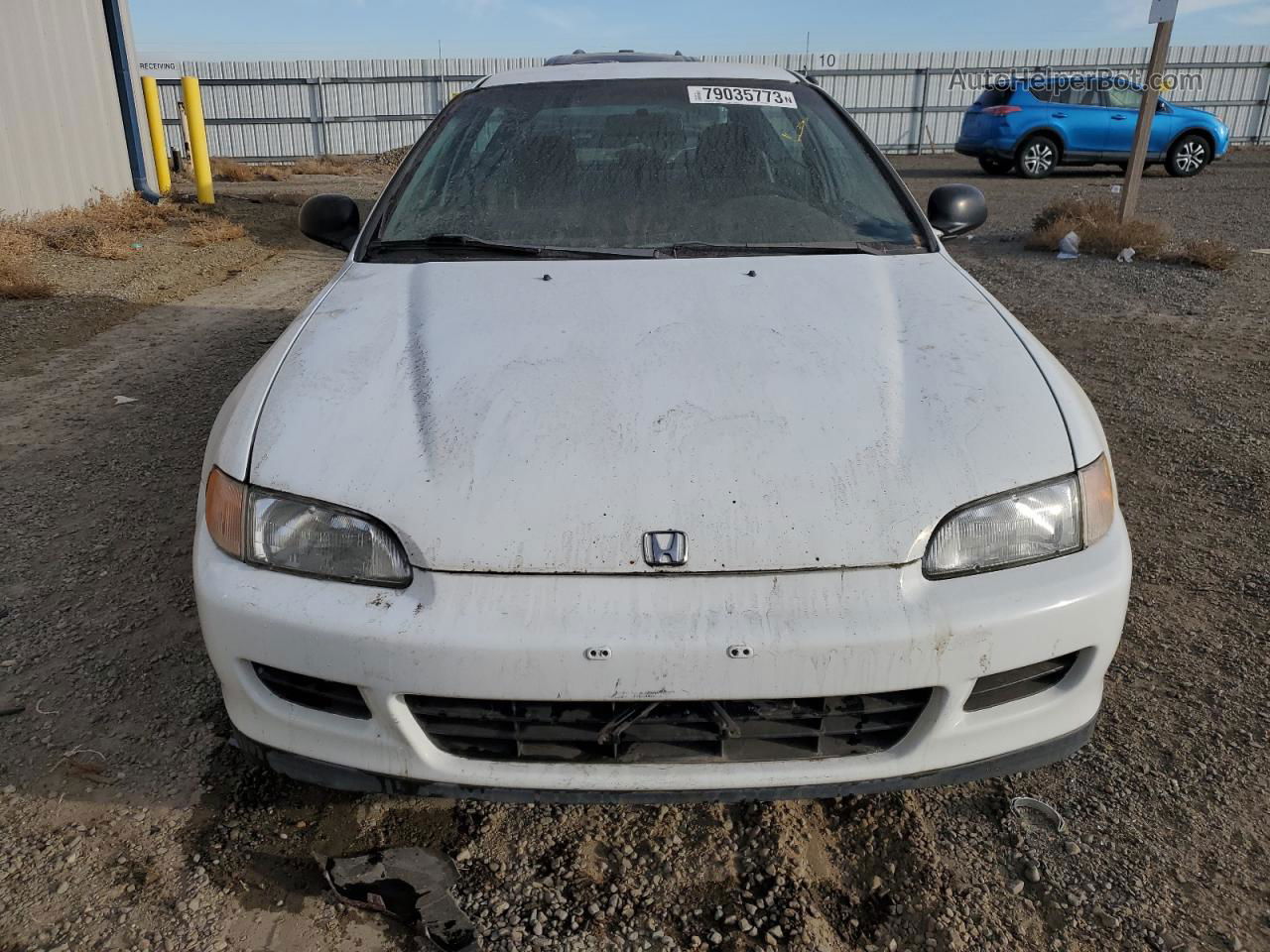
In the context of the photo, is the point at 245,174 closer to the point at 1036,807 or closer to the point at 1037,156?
the point at 1037,156

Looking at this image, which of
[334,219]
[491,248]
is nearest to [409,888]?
[491,248]

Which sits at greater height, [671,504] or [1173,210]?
[671,504]

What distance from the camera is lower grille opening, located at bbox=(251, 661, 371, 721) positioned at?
171 cm

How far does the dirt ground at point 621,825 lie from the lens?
1.76 metres

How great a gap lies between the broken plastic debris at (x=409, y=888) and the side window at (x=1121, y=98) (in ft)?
57.3

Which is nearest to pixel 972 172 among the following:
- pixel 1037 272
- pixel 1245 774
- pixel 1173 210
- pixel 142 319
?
pixel 1173 210

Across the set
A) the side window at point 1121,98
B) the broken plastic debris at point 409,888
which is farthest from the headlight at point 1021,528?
the side window at point 1121,98

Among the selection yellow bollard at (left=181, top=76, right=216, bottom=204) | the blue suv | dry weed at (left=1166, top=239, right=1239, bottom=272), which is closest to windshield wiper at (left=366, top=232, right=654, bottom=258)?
dry weed at (left=1166, top=239, right=1239, bottom=272)

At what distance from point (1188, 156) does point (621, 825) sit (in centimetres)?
1835

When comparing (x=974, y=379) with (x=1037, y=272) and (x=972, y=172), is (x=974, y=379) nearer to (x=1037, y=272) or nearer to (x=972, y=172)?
(x=1037, y=272)

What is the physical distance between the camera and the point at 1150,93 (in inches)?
344

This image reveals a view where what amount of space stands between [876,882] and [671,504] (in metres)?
0.89

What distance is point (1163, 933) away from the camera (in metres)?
1.74

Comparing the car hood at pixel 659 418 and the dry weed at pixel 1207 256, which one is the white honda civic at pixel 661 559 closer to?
the car hood at pixel 659 418
